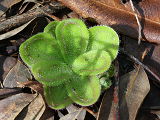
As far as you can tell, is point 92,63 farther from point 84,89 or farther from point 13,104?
point 13,104

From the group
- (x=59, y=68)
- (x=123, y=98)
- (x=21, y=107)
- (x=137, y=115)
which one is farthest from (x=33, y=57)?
(x=137, y=115)

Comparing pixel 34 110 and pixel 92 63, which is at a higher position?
pixel 92 63

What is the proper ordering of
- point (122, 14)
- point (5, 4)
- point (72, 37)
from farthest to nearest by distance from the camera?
point (5, 4) → point (122, 14) → point (72, 37)

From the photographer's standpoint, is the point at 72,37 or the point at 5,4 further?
the point at 5,4

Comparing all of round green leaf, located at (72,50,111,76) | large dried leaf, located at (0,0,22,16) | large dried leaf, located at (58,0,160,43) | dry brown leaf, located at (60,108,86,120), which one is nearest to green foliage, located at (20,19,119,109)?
round green leaf, located at (72,50,111,76)

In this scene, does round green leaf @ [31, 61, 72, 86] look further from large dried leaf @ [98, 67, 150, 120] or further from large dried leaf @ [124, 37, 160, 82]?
large dried leaf @ [124, 37, 160, 82]

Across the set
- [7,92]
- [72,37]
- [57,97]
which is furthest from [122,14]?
[7,92]

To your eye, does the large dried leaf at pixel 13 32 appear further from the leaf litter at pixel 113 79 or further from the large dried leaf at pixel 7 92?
the large dried leaf at pixel 7 92

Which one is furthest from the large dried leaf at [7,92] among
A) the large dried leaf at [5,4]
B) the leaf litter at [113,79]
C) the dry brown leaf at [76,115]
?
the large dried leaf at [5,4]
